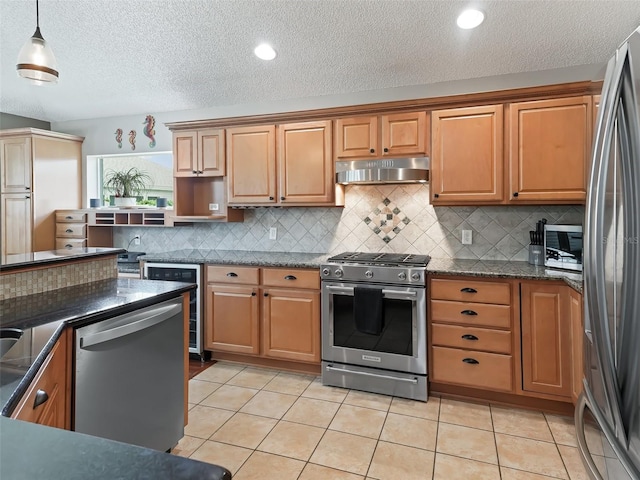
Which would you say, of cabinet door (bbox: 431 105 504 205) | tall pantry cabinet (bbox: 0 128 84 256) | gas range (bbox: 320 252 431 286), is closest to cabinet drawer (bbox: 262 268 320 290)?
gas range (bbox: 320 252 431 286)

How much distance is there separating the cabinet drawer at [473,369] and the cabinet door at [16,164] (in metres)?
4.68

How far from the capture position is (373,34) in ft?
8.95

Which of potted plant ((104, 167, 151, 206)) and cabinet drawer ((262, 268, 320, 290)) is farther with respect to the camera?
potted plant ((104, 167, 151, 206))

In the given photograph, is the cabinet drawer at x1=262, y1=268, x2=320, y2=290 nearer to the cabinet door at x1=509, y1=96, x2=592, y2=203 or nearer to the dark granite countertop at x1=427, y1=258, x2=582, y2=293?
the dark granite countertop at x1=427, y1=258, x2=582, y2=293

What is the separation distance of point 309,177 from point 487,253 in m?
1.66

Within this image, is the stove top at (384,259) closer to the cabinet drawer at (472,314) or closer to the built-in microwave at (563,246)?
the cabinet drawer at (472,314)

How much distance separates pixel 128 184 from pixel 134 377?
3.28 meters

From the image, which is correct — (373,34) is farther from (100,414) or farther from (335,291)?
(100,414)

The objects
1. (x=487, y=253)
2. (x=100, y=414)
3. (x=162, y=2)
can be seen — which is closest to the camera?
(x=100, y=414)

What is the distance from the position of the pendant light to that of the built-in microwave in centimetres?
323

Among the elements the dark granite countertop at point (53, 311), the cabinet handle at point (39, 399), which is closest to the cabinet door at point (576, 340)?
the dark granite countertop at point (53, 311)

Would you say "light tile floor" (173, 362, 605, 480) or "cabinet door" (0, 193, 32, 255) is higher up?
"cabinet door" (0, 193, 32, 255)

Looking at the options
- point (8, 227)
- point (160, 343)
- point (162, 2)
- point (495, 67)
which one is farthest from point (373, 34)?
point (8, 227)

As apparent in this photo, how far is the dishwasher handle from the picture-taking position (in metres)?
1.56
